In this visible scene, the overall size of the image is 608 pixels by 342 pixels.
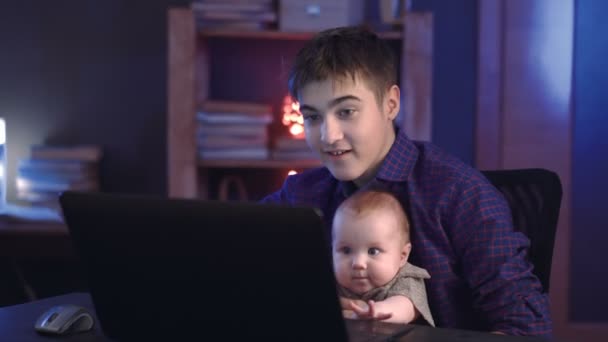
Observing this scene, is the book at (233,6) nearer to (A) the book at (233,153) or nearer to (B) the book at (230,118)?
(B) the book at (230,118)

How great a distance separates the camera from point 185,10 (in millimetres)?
3006

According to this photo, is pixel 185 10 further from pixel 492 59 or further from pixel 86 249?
pixel 86 249

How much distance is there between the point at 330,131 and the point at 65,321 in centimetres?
66

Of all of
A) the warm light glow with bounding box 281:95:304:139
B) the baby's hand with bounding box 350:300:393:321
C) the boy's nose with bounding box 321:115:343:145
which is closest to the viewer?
the baby's hand with bounding box 350:300:393:321

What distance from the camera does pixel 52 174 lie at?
316 cm

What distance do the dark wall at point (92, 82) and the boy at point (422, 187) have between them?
6.25 feet

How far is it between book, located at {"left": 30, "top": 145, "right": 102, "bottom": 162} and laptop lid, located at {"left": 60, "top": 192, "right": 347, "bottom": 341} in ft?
7.37

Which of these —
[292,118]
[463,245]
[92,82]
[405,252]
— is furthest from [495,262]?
[92,82]

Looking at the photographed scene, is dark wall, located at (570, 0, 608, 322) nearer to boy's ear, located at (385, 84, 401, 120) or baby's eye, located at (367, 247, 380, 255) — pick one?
boy's ear, located at (385, 84, 401, 120)

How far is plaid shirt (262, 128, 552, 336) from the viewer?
4.72 feet

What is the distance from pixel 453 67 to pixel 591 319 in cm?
127

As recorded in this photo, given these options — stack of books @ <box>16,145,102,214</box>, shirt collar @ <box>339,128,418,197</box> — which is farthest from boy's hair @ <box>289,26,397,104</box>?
stack of books @ <box>16,145,102,214</box>

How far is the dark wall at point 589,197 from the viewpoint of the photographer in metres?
3.54

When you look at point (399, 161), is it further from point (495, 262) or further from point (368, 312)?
point (368, 312)
